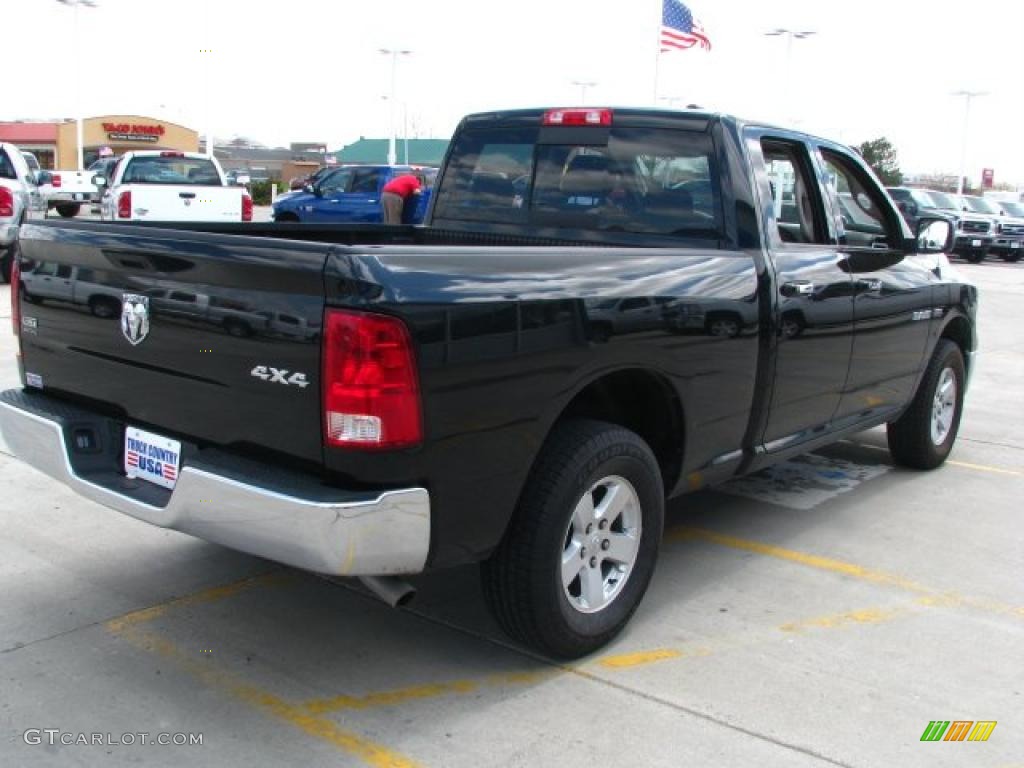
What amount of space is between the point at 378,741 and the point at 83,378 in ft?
5.52

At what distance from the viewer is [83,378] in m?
3.76

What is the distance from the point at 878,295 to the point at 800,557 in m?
1.41

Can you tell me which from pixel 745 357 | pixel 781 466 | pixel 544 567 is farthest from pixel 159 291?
pixel 781 466

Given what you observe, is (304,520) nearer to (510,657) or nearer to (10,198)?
(510,657)

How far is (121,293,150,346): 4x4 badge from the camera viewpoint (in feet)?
11.1

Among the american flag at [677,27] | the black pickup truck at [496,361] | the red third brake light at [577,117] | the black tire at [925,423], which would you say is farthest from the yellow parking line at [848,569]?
the american flag at [677,27]

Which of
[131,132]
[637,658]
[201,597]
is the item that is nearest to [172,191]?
[201,597]

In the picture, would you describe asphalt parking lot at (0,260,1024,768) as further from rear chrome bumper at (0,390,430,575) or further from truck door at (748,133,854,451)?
truck door at (748,133,854,451)

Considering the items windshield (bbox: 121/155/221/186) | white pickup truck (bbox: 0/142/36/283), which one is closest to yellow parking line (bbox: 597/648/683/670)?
white pickup truck (bbox: 0/142/36/283)

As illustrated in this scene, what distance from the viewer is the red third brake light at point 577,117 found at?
484cm

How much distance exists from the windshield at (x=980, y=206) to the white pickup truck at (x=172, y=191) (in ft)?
77.1

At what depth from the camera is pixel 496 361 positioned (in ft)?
10.4

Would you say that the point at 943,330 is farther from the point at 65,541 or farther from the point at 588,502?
the point at 65,541

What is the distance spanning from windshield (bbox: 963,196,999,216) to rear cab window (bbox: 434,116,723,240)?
29999 millimetres
